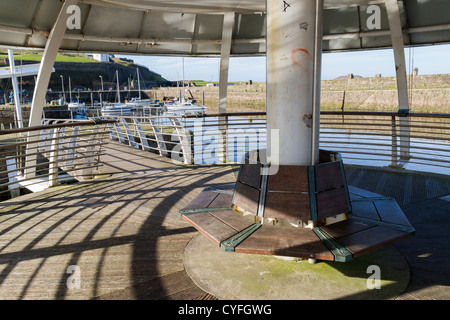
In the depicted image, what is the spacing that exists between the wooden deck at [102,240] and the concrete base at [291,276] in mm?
144

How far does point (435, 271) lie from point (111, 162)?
721 centimetres

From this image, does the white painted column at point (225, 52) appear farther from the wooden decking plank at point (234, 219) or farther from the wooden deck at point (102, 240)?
the wooden decking plank at point (234, 219)

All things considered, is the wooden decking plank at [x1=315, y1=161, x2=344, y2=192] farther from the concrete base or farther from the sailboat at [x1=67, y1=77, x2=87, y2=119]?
the sailboat at [x1=67, y1=77, x2=87, y2=119]

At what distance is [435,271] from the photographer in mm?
2693

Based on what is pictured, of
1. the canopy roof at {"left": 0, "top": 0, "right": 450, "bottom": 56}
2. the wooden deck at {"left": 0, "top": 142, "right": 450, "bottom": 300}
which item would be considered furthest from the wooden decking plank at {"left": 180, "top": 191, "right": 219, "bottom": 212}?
the canopy roof at {"left": 0, "top": 0, "right": 450, "bottom": 56}

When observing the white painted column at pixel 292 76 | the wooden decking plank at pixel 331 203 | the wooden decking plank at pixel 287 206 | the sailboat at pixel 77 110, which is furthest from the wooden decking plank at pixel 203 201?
the sailboat at pixel 77 110

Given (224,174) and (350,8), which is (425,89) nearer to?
(350,8)

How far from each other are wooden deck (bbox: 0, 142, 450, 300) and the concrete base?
0.47ft

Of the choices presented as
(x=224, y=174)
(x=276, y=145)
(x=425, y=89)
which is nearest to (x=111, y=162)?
(x=224, y=174)

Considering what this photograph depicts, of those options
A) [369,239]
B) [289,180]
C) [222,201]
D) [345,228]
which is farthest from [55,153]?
[369,239]

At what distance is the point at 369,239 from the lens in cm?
236

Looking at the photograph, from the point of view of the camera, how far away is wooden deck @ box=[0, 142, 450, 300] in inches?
101

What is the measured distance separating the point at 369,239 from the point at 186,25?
7506 millimetres

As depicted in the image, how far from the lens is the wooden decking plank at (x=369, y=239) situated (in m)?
2.24
